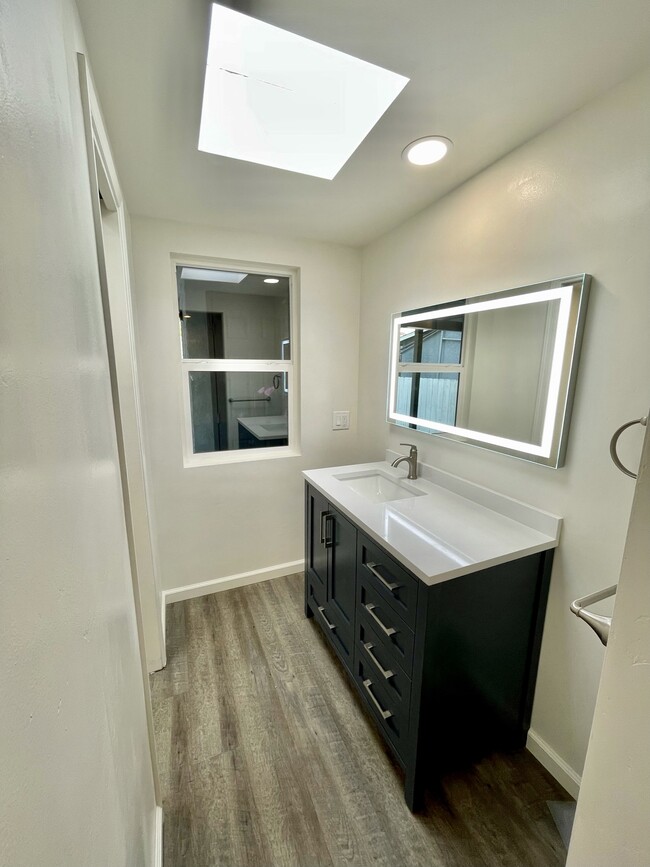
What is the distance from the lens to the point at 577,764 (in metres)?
1.27

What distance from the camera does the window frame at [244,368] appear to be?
212 centimetres

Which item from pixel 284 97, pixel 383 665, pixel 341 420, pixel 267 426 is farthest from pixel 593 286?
pixel 267 426

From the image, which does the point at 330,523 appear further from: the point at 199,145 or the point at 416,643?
the point at 199,145

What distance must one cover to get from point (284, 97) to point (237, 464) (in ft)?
5.83

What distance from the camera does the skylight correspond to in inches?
38.1

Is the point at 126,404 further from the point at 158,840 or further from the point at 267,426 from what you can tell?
the point at 158,840

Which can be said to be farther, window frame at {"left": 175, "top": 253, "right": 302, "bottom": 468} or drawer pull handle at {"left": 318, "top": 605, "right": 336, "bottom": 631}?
window frame at {"left": 175, "top": 253, "right": 302, "bottom": 468}

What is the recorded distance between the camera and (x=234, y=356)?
2295 mm

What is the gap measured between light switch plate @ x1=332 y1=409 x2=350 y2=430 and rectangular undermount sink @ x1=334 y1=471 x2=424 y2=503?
0.56 m

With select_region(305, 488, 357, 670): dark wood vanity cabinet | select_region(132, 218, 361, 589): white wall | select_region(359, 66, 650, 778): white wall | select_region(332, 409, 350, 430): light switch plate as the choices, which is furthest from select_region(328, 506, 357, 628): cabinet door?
select_region(332, 409, 350, 430): light switch plate

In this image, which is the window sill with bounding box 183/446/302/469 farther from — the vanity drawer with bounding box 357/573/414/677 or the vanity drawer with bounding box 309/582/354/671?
the vanity drawer with bounding box 357/573/414/677

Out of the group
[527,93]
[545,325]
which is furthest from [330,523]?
[527,93]

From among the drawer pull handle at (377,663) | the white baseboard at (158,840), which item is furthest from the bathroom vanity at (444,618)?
the white baseboard at (158,840)

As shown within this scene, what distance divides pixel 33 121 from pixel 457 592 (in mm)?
1390
